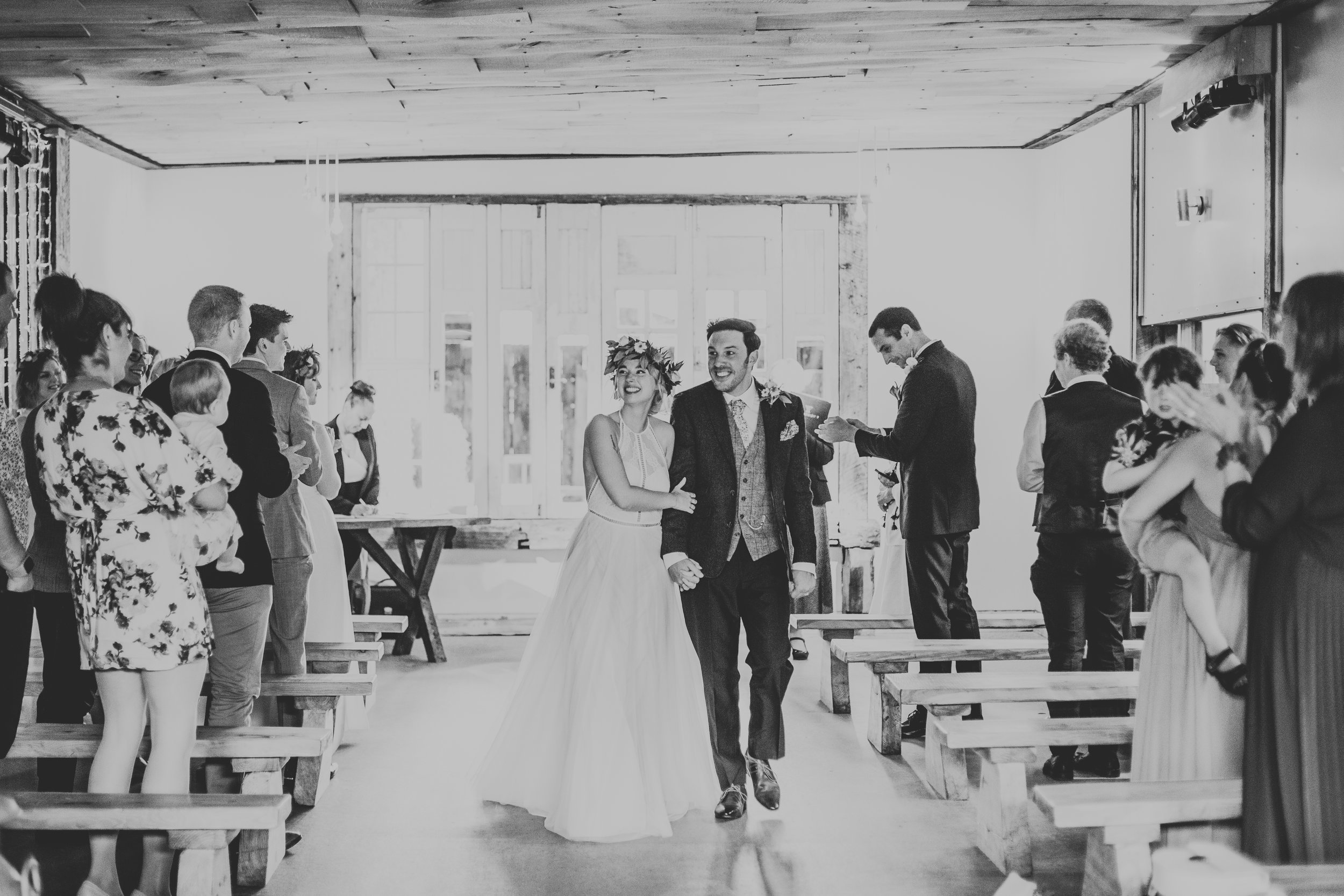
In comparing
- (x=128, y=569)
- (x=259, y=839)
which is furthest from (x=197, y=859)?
(x=128, y=569)

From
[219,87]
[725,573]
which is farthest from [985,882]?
[219,87]

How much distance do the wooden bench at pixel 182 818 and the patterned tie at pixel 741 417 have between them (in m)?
1.95

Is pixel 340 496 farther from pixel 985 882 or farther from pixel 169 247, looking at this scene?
pixel 985 882

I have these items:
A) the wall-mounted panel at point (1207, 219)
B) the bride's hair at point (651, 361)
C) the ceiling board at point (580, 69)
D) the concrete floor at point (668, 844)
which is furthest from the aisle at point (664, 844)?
the ceiling board at point (580, 69)

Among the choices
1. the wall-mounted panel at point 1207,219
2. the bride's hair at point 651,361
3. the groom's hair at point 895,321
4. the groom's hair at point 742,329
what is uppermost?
the wall-mounted panel at point 1207,219

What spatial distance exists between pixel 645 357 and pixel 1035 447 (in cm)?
169

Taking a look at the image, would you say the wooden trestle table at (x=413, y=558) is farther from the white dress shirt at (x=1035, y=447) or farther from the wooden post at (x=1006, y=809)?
the wooden post at (x=1006, y=809)

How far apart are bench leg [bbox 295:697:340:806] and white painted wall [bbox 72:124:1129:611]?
13.7 feet

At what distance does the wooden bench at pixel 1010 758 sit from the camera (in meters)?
3.85

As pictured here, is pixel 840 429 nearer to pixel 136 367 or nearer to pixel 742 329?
pixel 742 329

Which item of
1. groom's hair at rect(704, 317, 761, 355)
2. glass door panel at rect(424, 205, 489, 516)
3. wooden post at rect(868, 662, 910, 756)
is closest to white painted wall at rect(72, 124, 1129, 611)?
glass door panel at rect(424, 205, 489, 516)

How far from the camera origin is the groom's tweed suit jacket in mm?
4258

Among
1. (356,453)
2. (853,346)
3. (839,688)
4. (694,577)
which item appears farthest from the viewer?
(853,346)

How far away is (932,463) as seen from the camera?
17.8 ft
